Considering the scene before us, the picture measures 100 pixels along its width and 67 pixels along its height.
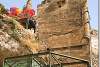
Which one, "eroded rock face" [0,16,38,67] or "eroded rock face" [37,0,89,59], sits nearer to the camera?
"eroded rock face" [0,16,38,67]

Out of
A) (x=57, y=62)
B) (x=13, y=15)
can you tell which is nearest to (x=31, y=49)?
(x=13, y=15)

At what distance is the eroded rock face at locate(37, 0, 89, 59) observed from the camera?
3898 millimetres

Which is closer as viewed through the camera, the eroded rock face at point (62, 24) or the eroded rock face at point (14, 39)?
the eroded rock face at point (14, 39)

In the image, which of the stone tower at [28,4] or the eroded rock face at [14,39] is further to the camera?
the stone tower at [28,4]

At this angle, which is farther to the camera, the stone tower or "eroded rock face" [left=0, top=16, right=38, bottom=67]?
the stone tower

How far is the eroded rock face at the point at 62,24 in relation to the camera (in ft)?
12.8

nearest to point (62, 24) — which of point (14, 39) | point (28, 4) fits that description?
point (28, 4)

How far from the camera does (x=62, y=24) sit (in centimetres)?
405

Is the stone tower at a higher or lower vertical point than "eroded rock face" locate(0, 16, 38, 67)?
higher

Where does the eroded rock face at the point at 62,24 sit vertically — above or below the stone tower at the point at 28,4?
below

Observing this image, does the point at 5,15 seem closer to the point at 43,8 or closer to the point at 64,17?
the point at 43,8

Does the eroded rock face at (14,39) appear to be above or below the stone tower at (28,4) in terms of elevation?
below

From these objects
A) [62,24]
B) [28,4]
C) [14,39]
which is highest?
[28,4]

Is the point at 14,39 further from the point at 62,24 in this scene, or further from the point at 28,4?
the point at 62,24
